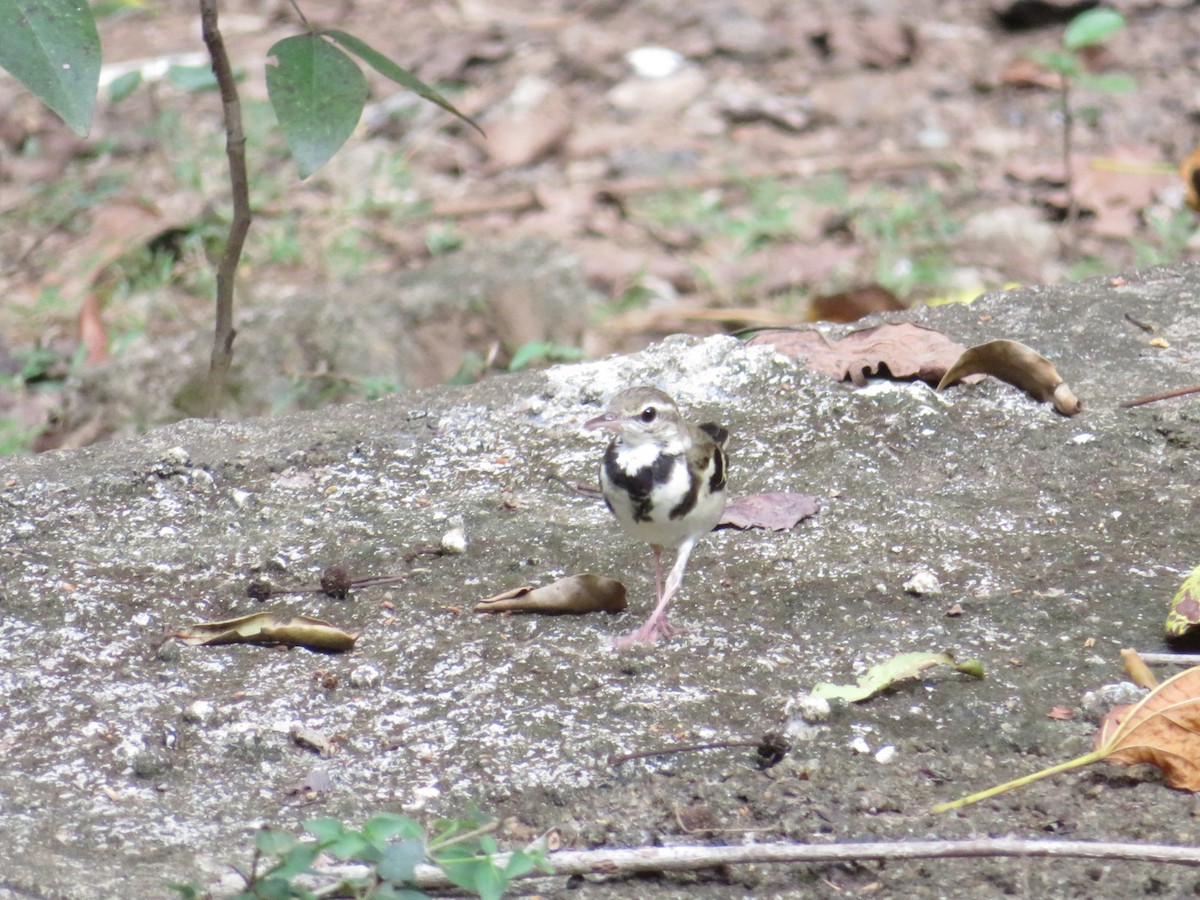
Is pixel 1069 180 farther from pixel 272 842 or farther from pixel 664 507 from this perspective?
pixel 272 842

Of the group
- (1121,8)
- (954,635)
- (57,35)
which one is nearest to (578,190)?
(1121,8)

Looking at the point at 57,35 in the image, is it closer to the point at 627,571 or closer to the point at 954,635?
the point at 627,571

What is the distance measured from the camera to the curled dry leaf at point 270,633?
3580 millimetres

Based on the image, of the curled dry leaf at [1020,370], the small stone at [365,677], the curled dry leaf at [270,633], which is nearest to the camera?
the small stone at [365,677]

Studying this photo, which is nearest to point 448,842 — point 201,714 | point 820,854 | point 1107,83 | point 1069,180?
point 820,854

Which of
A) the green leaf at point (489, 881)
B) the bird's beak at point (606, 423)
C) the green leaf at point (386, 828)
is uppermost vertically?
the green leaf at point (386, 828)

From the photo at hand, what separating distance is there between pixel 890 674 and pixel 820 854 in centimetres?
78

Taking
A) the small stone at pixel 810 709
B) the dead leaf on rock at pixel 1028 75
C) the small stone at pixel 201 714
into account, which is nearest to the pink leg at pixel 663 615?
the small stone at pixel 810 709

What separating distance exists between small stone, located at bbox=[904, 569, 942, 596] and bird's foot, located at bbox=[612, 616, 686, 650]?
609mm

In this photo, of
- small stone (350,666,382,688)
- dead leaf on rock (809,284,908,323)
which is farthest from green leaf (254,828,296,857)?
dead leaf on rock (809,284,908,323)

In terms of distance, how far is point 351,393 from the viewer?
6.67 meters

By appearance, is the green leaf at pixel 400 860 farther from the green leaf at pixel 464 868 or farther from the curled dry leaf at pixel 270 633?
the curled dry leaf at pixel 270 633

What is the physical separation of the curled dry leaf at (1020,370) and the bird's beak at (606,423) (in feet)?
4.17

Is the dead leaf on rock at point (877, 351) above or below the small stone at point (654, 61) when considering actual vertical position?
above
